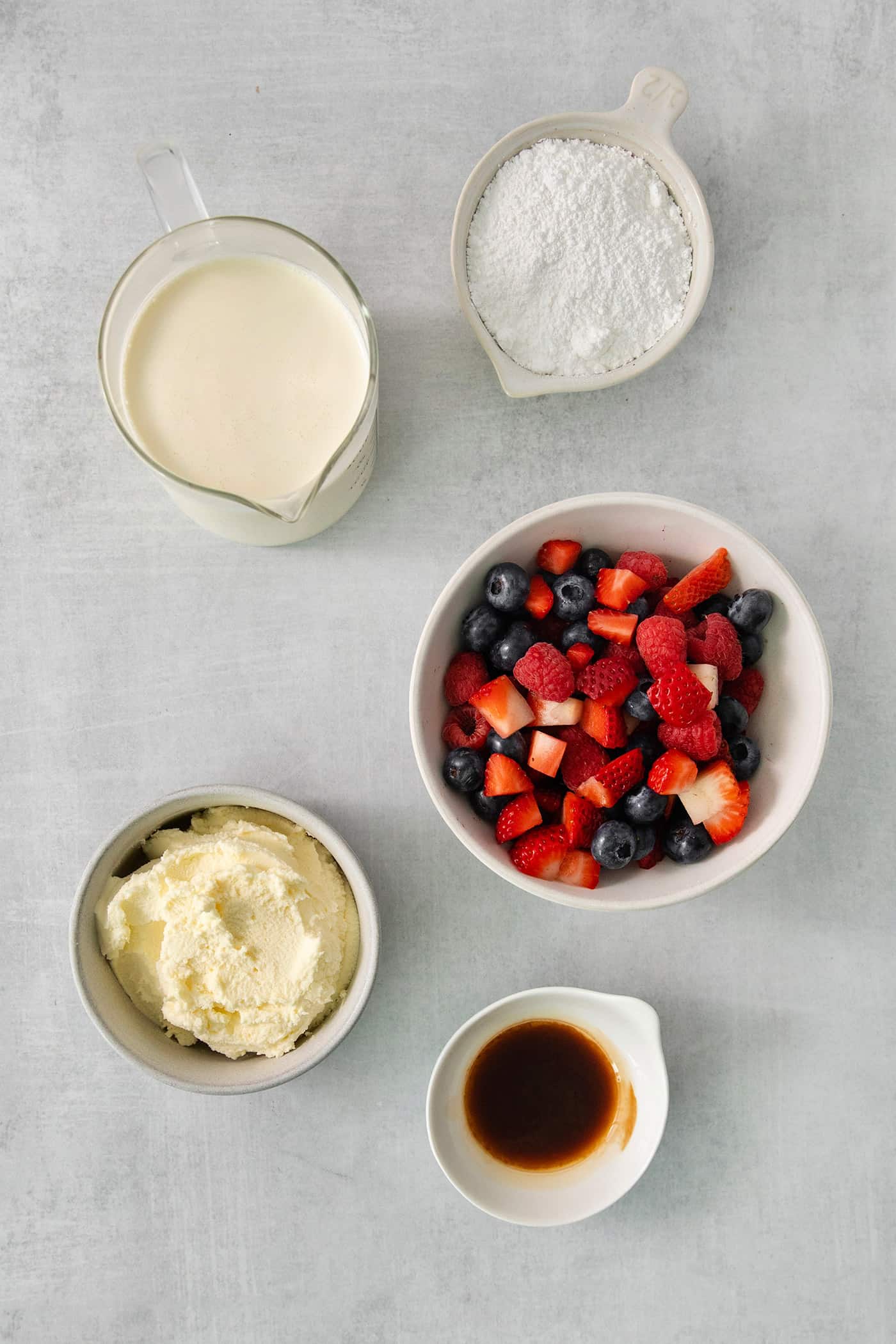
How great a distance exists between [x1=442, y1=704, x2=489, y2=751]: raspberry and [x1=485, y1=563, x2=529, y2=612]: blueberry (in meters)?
0.15

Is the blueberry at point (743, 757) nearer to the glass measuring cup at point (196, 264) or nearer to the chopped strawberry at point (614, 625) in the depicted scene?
the chopped strawberry at point (614, 625)

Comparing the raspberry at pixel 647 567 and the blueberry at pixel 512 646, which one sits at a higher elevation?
the raspberry at pixel 647 567

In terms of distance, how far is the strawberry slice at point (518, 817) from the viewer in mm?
1381

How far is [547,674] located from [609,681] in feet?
0.27

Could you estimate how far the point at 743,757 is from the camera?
1380 mm

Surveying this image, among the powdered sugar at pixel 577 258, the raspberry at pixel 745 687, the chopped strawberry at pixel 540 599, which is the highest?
the powdered sugar at pixel 577 258

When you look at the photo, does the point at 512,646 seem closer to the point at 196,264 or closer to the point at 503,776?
the point at 503,776

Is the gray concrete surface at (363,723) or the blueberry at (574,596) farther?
the gray concrete surface at (363,723)

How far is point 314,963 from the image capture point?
1.41 m

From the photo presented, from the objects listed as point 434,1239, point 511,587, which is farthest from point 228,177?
point 434,1239

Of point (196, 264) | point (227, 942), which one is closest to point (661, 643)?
point (227, 942)

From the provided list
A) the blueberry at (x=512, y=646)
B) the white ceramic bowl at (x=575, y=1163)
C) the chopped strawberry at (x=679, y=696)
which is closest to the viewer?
the chopped strawberry at (x=679, y=696)

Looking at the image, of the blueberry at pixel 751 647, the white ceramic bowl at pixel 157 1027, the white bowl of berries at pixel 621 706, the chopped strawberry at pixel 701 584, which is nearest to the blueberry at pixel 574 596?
the white bowl of berries at pixel 621 706

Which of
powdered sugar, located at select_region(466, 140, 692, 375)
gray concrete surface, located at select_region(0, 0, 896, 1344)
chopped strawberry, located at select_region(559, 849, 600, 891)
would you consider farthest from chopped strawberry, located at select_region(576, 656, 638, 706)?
powdered sugar, located at select_region(466, 140, 692, 375)
